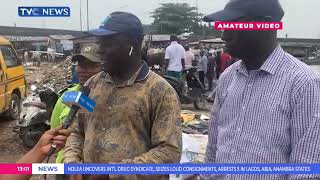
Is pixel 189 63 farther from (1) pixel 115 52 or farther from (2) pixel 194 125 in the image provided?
(1) pixel 115 52

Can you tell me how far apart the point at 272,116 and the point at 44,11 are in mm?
1440

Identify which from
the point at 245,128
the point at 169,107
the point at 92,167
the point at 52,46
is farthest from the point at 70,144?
the point at 52,46

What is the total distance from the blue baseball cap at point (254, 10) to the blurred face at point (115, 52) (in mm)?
564

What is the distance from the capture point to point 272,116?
1.87m

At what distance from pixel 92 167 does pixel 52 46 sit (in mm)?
27426

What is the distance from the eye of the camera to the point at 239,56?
203 centimetres

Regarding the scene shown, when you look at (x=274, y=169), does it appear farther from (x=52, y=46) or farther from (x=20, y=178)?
(x=52, y=46)

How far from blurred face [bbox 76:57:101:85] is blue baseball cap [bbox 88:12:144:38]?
109 cm

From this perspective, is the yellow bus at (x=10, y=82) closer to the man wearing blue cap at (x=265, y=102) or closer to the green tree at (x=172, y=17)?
the green tree at (x=172, y=17)

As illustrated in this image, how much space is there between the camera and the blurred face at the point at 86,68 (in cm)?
346

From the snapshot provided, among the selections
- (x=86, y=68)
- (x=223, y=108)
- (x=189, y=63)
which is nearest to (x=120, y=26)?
(x=223, y=108)

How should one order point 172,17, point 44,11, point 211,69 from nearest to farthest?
point 44,11 → point 172,17 → point 211,69

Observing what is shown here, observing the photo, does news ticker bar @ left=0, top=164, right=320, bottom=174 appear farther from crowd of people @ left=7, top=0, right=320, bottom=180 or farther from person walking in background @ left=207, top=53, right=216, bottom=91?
person walking in background @ left=207, top=53, right=216, bottom=91

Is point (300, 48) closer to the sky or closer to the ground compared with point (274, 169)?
closer to the sky
